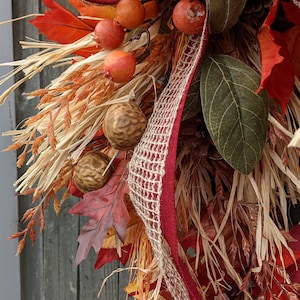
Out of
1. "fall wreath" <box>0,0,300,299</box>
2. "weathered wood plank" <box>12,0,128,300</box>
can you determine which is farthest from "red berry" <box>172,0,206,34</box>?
"weathered wood plank" <box>12,0,128,300</box>

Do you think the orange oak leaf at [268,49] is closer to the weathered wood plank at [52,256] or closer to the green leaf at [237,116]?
the green leaf at [237,116]

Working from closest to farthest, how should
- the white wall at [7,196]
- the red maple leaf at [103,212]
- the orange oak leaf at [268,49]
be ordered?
the orange oak leaf at [268,49], the red maple leaf at [103,212], the white wall at [7,196]

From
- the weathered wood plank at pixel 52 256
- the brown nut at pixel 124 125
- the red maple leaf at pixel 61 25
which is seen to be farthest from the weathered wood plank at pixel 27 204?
the brown nut at pixel 124 125

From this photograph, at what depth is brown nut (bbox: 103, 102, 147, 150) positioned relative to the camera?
1.70ft

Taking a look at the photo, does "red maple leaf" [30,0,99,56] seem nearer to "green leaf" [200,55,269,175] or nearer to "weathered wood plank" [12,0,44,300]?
"green leaf" [200,55,269,175]

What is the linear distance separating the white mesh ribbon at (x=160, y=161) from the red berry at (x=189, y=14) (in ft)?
0.04

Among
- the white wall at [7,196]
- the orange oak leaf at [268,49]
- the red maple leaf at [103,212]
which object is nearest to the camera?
the orange oak leaf at [268,49]

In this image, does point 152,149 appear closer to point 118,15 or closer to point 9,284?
point 118,15

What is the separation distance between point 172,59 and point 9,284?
30.6 inches

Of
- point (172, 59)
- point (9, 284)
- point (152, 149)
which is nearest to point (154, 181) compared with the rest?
point (152, 149)

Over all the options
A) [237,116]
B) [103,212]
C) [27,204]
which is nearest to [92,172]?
[103,212]

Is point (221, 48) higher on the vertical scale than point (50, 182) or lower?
higher

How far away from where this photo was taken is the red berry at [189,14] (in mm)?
500

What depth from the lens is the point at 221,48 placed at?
566mm
